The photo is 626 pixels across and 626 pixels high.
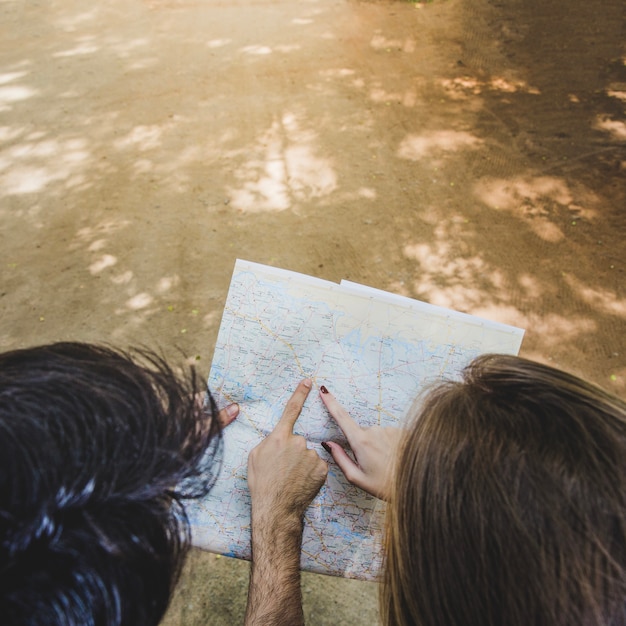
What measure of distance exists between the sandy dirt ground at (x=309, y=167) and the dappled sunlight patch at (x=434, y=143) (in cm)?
2

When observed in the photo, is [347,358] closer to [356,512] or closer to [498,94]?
[356,512]

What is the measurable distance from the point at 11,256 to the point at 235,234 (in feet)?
5.29

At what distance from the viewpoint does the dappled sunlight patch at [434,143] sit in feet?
13.7

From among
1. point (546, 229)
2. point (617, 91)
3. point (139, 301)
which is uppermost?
point (617, 91)

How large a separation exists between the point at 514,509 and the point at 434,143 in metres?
3.88

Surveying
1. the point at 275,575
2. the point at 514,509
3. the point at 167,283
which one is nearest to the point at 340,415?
the point at 275,575

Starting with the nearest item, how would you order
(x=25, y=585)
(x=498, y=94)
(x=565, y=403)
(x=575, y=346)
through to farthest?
(x=25, y=585), (x=565, y=403), (x=575, y=346), (x=498, y=94)

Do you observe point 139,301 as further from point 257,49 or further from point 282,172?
point 257,49

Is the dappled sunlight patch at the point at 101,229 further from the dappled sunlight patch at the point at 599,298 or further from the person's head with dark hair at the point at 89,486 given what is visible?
the dappled sunlight patch at the point at 599,298

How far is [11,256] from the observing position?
3.65 meters

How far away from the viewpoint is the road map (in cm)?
159

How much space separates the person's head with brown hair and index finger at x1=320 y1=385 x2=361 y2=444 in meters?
0.54

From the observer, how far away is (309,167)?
4.11 meters

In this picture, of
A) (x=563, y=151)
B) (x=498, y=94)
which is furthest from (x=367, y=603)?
(x=498, y=94)
